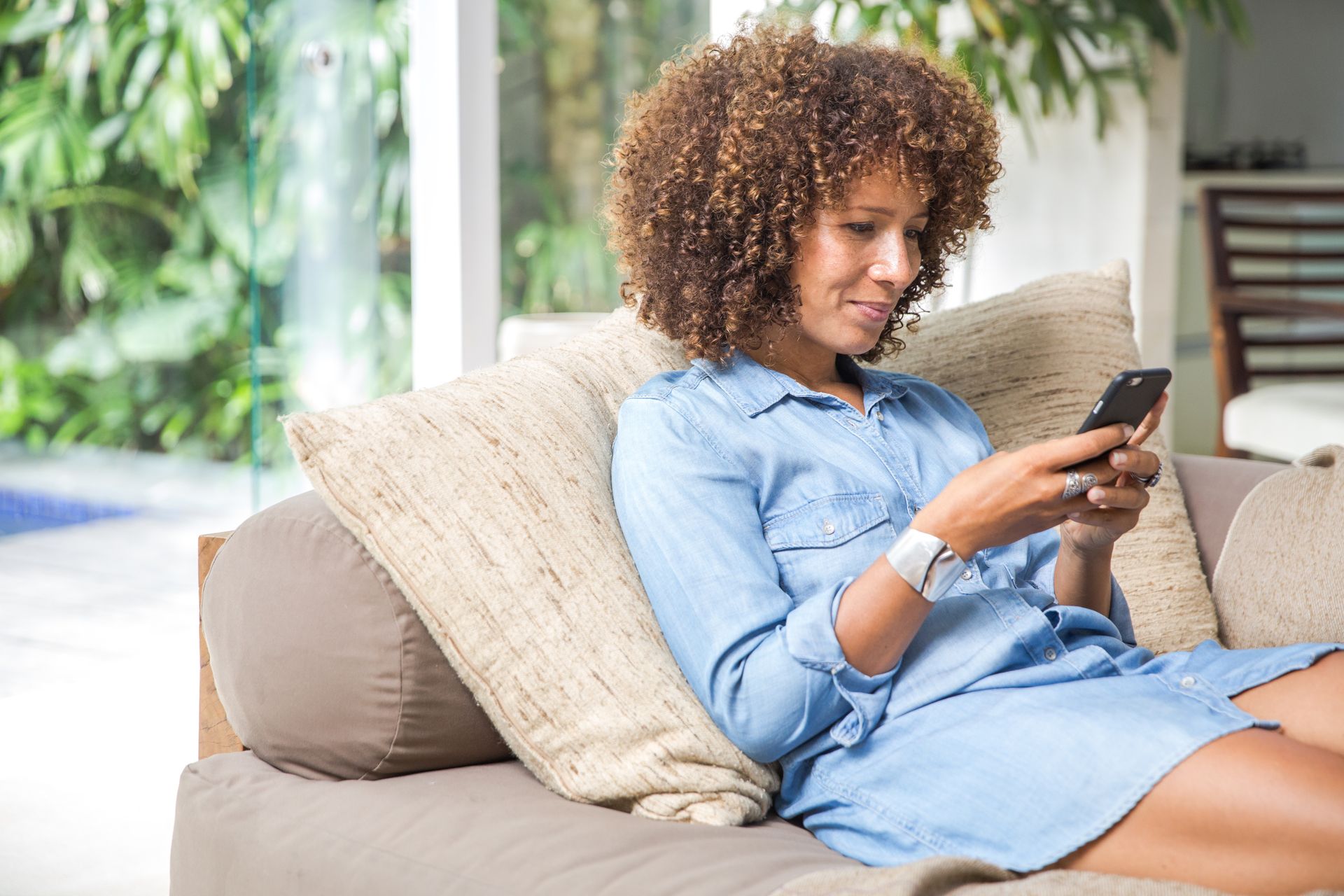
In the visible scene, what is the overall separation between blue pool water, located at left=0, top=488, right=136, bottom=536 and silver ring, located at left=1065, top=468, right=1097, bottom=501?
381 centimetres

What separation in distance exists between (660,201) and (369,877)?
69 centimetres

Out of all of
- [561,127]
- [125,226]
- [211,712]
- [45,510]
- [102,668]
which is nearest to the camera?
[211,712]

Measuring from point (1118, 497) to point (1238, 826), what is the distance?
30cm

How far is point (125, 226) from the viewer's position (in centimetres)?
462

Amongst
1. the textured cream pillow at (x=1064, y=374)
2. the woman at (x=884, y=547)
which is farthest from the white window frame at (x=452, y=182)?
the woman at (x=884, y=547)

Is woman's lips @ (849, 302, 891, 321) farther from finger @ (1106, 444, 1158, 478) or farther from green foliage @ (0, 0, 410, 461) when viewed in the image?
green foliage @ (0, 0, 410, 461)

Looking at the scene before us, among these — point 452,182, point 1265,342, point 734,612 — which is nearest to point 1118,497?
point 734,612

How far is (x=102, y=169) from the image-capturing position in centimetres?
454

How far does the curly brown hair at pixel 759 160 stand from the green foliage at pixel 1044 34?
5.72ft

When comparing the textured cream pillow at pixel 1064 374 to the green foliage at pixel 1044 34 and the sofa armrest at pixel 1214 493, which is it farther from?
the green foliage at pixel 1044 34

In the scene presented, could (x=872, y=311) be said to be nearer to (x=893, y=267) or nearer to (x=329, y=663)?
(x=893, y=267)

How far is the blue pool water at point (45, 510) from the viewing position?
13.9ft

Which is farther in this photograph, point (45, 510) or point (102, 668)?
point (45, 510)

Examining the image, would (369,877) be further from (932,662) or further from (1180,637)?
(1180,637)
